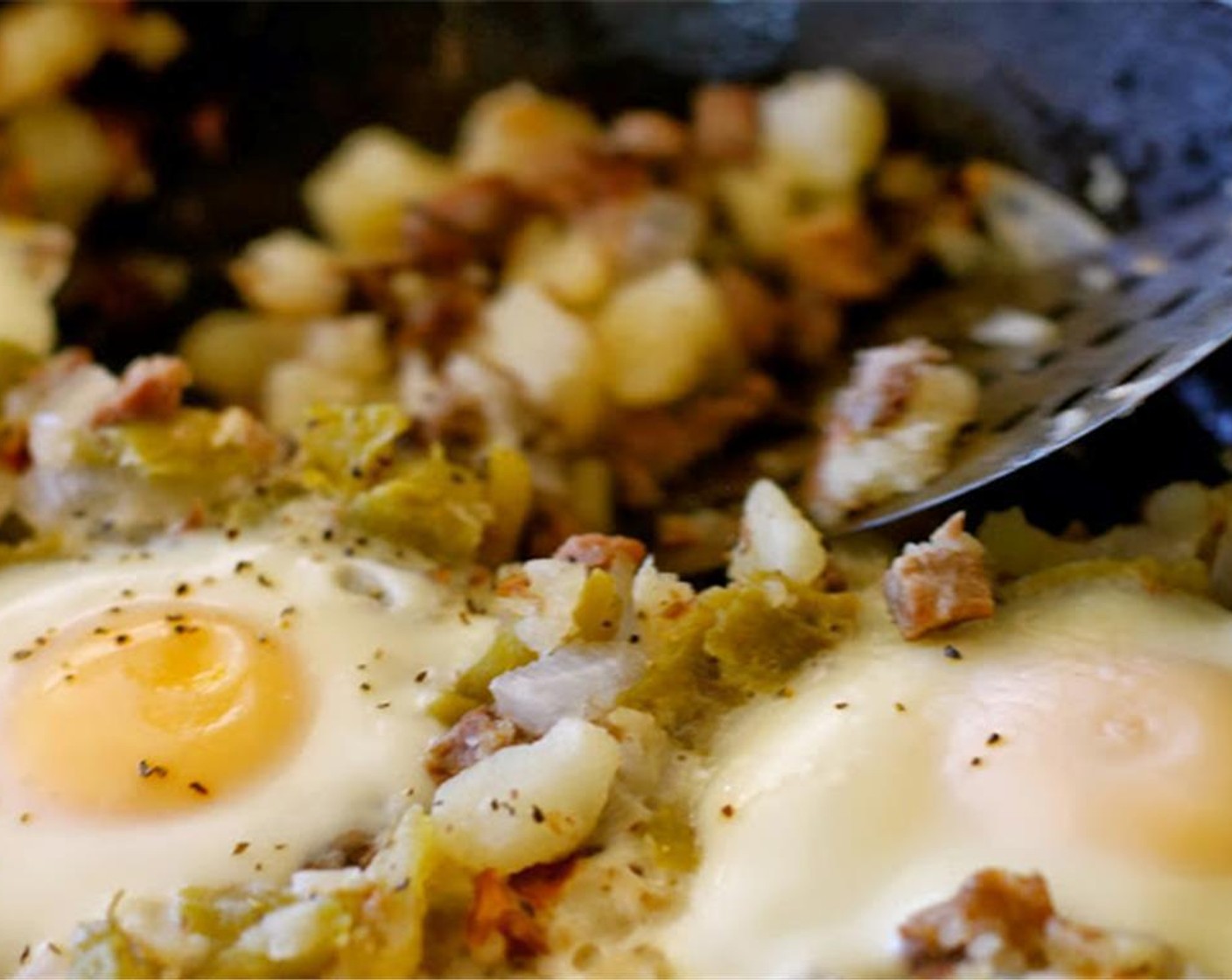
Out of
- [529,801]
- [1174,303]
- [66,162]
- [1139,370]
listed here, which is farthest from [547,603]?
[66,162]

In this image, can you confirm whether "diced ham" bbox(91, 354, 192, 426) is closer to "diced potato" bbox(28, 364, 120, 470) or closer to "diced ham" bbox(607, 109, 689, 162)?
"diced potato" bbox(28, 364, 120, 470)

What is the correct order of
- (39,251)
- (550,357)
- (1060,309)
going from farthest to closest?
(39,251) < (550,357) < (1060,309)

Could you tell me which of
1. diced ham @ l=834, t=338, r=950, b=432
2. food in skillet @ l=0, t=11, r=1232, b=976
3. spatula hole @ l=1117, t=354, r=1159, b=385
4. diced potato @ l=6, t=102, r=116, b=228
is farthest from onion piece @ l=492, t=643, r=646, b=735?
diced potato @ l=6, t=102, r=116, b=228

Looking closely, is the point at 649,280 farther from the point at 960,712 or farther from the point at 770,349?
the point at 960,712

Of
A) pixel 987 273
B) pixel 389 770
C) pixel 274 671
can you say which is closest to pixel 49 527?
pixel 274 671

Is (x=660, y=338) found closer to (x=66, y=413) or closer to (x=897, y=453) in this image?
(x=897, y=453)

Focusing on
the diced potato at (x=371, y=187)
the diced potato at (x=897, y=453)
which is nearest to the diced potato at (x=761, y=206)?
the diced potato at (x=371, y=187)
